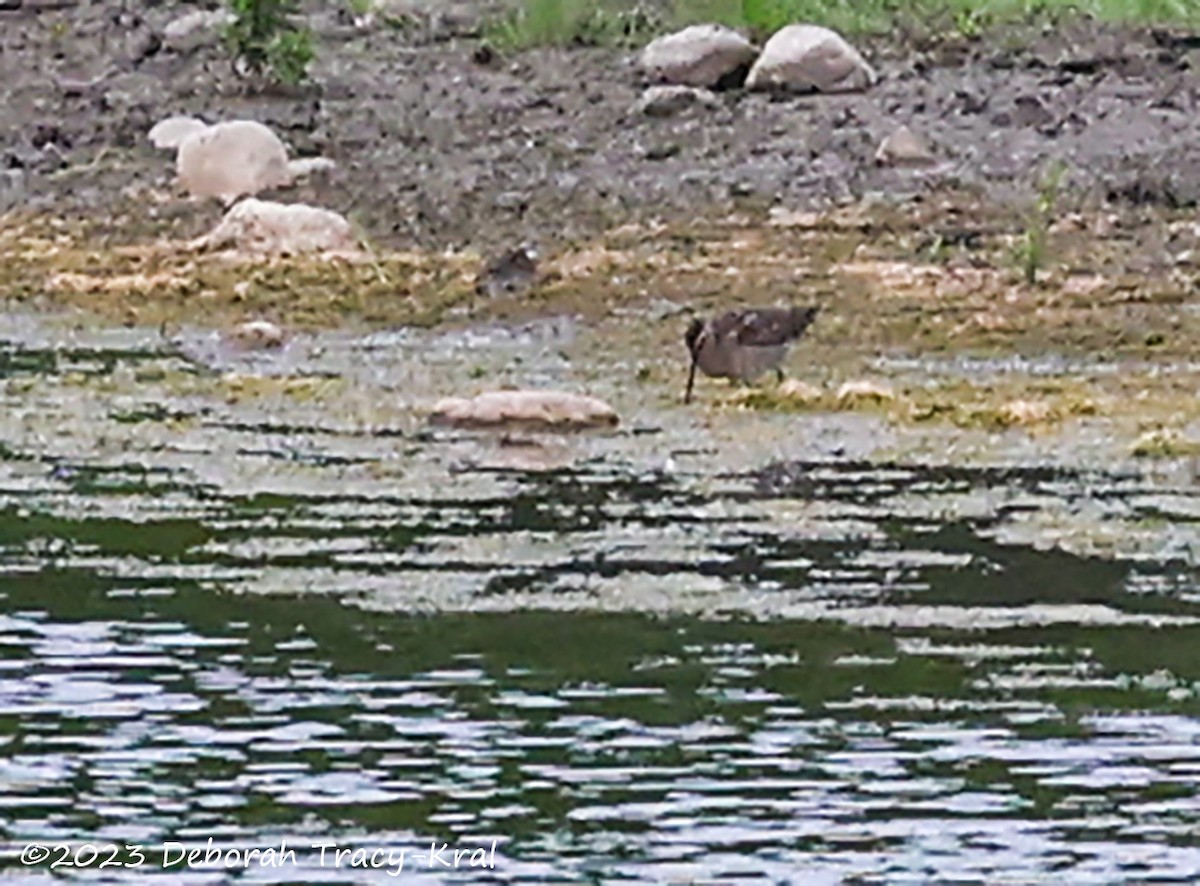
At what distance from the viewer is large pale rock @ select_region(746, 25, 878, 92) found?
64.0 feet

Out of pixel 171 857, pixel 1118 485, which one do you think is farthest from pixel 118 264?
pixel 171 857

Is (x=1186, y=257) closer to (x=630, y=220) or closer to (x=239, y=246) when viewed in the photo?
(x=630, y=220)

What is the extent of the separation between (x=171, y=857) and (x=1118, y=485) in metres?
4.82

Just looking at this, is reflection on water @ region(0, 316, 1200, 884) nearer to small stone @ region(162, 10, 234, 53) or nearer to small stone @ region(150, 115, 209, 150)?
small stone @ region(150, 115, 209, 150)

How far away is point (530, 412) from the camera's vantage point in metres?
12.1

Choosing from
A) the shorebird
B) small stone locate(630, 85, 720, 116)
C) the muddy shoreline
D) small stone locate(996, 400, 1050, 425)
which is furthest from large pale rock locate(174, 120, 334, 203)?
small stone locate(996, 400, 1050, 425)

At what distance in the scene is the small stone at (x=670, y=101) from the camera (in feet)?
63.2

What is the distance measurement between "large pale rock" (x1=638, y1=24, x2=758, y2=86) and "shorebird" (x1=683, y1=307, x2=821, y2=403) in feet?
22.3

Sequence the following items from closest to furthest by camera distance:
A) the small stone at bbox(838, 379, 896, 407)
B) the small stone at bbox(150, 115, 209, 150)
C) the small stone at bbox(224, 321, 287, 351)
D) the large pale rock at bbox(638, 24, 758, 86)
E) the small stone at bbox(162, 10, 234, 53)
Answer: the small stone at bbox(838, 379, 896, 407) → the small stone at bbox(224, 321, 287, 351) → the small stone at bbox(150, 115, 209, 150) → the large pale rock at bbox(638, 24, 758, 86) → the small stone at bbox(162, 10, 234, 53)

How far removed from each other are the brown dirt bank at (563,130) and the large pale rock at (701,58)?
0.72 ft

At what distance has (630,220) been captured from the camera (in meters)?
16.9

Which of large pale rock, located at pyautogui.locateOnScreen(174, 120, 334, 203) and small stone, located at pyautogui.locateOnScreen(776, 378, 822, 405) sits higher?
large pale rock, located at pyautogui.locateOnScreen(174, 120, 334, 203)

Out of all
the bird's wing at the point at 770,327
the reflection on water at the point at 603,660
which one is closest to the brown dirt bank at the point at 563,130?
the bird's wing at the point at 770,327

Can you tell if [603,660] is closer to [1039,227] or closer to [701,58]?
[1039,227]
